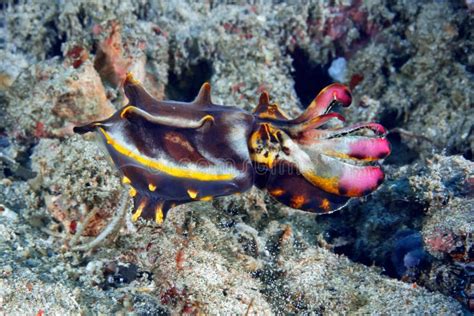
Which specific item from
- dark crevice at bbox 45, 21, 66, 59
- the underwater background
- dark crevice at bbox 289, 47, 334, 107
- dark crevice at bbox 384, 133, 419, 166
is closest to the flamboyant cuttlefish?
the underwater background

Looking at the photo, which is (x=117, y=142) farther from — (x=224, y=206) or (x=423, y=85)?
(x=423, y=85)

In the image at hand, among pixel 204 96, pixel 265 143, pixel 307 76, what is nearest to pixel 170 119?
pixel 204 96

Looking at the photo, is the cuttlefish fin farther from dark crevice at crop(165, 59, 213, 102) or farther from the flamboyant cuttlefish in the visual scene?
dark crevice at crop(165, 59, 213, 102)

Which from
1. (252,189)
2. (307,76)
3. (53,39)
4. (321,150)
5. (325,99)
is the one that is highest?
(325,99)

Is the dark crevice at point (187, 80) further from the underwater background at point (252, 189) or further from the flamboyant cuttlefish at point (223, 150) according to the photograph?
the flamboyant cuttlefish at point (223, 150)

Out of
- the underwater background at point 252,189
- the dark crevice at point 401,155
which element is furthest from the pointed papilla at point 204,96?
the dark crevice at point 401,155

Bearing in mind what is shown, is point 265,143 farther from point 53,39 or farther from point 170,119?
point 53,39

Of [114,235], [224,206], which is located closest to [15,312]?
[114,235]
